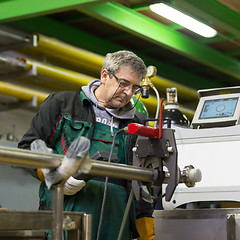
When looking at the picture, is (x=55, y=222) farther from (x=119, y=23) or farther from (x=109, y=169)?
(x=119, y=23)

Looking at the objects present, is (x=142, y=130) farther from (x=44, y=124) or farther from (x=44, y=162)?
(x=44, y=124)

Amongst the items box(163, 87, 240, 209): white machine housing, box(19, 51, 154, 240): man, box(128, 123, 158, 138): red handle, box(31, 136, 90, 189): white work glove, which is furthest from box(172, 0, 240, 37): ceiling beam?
box(31, 136, 90, 189): white work glove

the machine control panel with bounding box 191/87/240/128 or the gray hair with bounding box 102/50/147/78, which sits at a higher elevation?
the gray hair with bounding box 102/50/147/78

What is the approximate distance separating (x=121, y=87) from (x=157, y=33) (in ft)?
8.47

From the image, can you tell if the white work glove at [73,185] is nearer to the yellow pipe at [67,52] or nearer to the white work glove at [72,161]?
the white work glove at [72,161]

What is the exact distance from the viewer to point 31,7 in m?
3.51

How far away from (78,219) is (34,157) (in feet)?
0.61

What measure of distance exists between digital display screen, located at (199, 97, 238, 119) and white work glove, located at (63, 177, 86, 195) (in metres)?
0.71

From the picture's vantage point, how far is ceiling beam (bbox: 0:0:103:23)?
3.37m

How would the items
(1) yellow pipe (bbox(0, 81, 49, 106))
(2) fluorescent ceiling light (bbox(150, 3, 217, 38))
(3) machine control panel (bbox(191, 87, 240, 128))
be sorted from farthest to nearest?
(1) yellow pipe (bbox(0, 81, 49, 106)), (2) fluorescent ceiling light (bbox(150, 3, 217, 38)), (3) machine control panel (bbox(191, 87, 240, 128))

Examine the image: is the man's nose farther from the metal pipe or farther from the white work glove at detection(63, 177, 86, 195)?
the metal pipe

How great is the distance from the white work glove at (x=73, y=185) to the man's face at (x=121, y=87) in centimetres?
40

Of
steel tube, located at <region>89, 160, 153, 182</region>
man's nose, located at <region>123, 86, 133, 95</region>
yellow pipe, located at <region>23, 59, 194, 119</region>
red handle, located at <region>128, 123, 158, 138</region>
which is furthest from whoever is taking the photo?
yellow pipe, located at <region>23, 59, 194, 119</region>

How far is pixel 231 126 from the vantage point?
1947 mm
